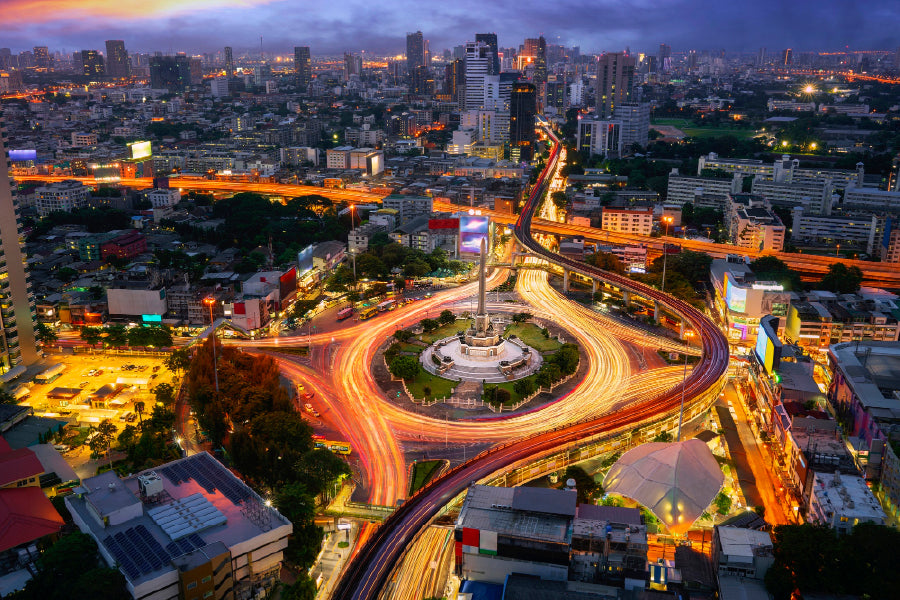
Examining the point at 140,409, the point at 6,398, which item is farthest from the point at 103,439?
the point at 6,398

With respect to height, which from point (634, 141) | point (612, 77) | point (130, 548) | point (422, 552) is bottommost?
point (422, 552)

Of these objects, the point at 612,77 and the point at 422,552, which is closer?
the point at 422,552

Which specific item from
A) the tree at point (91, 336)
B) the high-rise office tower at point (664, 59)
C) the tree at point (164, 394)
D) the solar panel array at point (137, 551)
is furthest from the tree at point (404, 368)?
the high-rise office tower at point (664, 59)

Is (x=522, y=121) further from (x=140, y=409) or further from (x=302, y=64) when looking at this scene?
(x=302, y=64)

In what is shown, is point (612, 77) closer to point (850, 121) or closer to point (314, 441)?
point (850, 121)

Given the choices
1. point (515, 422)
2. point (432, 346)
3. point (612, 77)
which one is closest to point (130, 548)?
point (515, 422)

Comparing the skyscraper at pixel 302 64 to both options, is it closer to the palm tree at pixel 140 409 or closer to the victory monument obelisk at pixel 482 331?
the victory monument obelisk at pixel 482 331

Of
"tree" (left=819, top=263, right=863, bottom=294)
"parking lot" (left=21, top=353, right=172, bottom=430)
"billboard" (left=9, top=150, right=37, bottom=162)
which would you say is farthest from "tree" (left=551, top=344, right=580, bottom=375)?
"billboard" (left=9, top=150, right=37, bottom=162)
